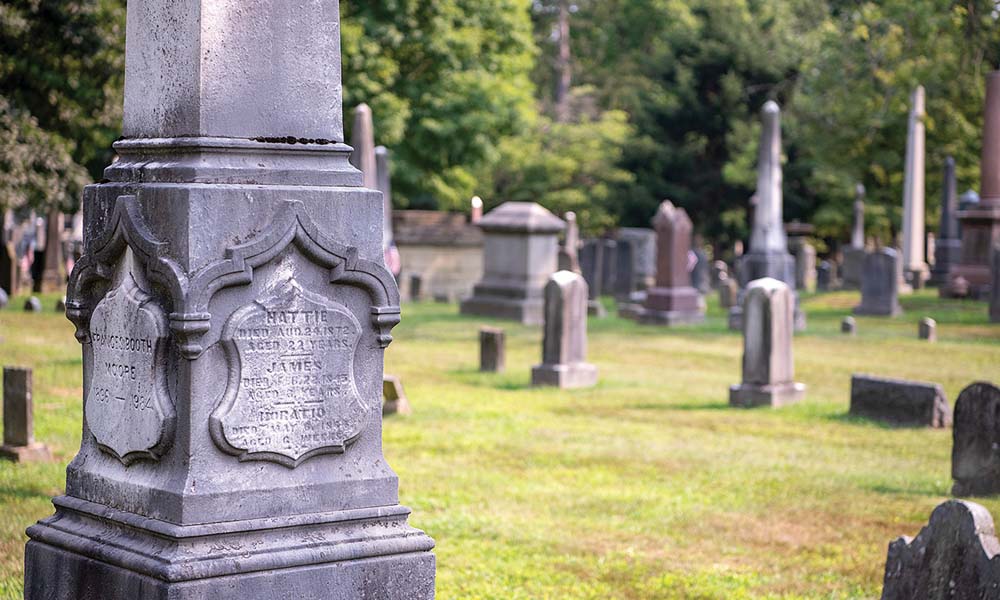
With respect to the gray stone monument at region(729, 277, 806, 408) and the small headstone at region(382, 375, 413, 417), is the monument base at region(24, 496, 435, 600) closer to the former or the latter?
the small headstone at region(382, 375, 413, 417)

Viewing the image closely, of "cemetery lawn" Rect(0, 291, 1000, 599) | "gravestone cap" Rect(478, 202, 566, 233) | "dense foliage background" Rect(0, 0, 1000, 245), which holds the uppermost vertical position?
"dense foliage background" Rect(0, 0, 1000, 245)

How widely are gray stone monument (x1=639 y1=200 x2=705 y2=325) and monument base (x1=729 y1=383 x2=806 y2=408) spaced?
11.0 meters

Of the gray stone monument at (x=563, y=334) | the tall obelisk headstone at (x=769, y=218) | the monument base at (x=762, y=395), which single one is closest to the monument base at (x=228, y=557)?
the monument base at (x=762, y=395)

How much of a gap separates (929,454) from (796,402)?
3.14m

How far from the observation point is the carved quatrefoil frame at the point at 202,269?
5.32 metres

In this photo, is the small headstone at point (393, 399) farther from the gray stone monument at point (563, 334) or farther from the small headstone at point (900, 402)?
the small headstone at point (900, 402)

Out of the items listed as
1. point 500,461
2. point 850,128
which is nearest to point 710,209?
point 850,128

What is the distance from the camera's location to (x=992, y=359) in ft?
64.8

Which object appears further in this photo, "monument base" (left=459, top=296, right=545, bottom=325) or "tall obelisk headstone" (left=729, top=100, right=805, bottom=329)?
"tall obelisk headstone" (left=729, top=100, right=805, bottom=329)

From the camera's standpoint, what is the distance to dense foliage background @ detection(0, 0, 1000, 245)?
20.7 m

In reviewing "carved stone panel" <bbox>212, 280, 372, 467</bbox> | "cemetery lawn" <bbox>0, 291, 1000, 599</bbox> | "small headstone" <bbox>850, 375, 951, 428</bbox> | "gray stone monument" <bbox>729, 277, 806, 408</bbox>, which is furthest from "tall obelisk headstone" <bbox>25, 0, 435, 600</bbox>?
"gray stone monument" <bbox>729, 277, 806, 408</bbox>

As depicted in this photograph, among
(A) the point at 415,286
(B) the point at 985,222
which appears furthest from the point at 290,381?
(B) the point at 985,222

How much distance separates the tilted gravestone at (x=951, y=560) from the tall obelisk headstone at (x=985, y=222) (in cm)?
2610

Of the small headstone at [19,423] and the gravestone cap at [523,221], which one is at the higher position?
the gravestone cap at [523,221]
